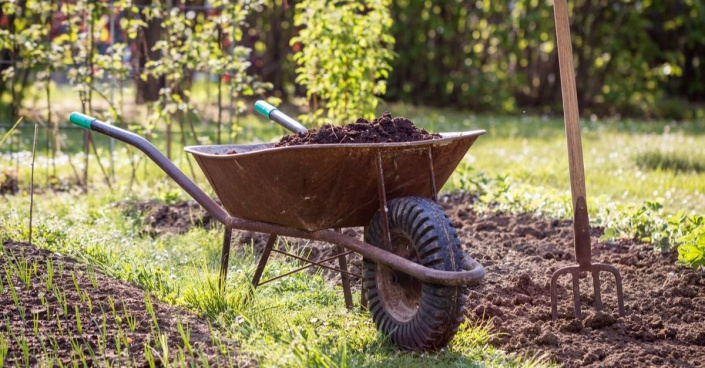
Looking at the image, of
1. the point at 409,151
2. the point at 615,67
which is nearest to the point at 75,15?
the point at 409,151

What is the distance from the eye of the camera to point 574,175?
335 centimetres

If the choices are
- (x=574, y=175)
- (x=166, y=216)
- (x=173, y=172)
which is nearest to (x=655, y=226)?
(x=574, y=175)

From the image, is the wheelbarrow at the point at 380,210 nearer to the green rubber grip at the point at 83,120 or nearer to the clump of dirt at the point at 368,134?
the clump of dirt at the point at 368,134

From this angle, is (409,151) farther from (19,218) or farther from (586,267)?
(19,218)

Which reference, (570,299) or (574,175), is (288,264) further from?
(574,175)

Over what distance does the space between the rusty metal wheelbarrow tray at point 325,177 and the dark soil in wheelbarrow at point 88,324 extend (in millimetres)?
504

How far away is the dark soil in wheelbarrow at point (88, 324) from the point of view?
2721mm

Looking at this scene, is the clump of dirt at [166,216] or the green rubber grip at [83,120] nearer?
the green rubber grip at [83,120]

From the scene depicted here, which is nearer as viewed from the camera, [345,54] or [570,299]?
[570,299]

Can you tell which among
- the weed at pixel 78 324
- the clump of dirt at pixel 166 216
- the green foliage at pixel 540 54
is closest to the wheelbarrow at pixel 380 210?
the weed at pixel 78 324

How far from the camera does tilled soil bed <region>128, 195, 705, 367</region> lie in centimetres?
299

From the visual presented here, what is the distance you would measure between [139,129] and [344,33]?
1.50 meters

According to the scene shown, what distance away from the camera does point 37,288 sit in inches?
133

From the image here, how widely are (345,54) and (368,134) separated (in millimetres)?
2610
